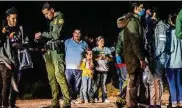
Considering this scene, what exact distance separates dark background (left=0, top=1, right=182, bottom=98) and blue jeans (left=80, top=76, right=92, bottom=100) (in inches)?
38.8

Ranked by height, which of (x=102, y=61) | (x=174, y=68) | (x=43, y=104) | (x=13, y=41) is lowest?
(x=43, y=104)

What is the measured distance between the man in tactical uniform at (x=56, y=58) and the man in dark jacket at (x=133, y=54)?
1.25 meters

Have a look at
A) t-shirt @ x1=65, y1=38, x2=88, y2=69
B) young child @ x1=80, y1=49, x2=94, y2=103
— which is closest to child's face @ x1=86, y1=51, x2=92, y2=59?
young child @ x1=80, y1=49, x2=94, y2=103

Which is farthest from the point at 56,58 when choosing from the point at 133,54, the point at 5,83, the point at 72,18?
the point at 72,18

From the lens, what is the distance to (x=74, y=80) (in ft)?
38.3

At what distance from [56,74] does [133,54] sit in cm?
155

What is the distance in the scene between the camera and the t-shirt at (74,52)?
37.3ft

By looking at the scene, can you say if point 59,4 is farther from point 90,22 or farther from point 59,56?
point 59,56

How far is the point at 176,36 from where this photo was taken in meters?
10.0

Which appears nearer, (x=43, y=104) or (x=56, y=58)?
(x=56, y=58)

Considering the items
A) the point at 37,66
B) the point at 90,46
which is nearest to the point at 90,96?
the point at 90,46

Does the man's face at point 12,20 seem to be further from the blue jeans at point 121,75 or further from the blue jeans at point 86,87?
the blue jeans at point 121,75

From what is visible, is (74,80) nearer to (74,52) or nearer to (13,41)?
(74,52)

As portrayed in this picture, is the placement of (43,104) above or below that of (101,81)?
below
